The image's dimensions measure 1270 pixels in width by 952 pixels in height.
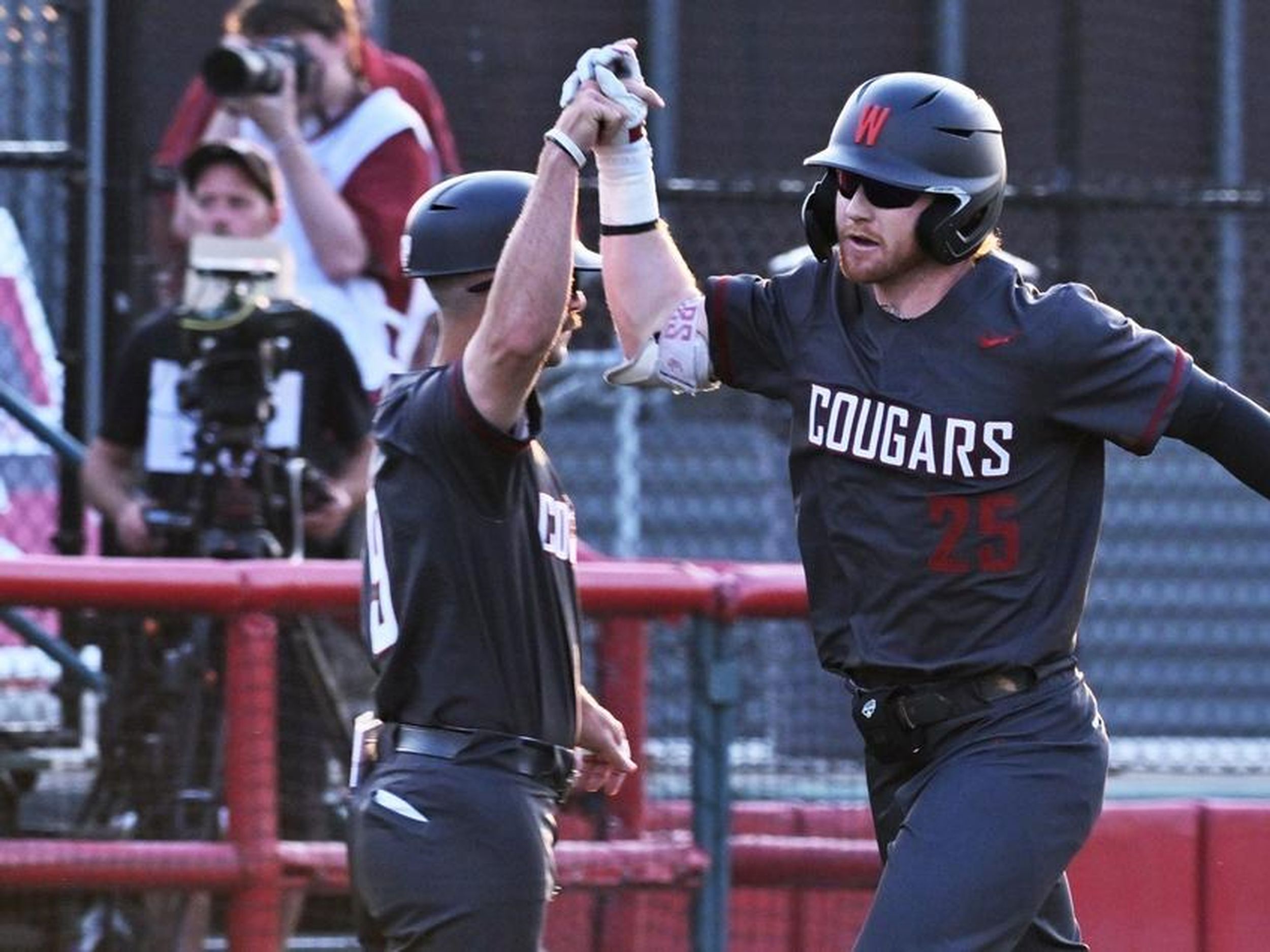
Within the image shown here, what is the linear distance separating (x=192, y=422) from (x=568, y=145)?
258 cm

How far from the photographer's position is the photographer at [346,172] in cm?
675

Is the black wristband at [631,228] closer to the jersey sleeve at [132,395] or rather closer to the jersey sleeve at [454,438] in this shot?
the jersey sleeve at [454,438]

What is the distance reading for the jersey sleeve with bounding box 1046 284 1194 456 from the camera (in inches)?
160

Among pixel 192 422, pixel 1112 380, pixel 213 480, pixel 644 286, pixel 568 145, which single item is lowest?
pixel 213 480

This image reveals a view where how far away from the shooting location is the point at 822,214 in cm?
428

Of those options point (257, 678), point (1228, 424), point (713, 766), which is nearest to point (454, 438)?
point (1228, 424)

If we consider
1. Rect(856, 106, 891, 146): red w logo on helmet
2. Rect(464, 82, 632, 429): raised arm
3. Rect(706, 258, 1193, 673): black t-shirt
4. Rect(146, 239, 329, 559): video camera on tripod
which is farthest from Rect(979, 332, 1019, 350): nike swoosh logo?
Rect(146, 239, 329, 559): video camera on tripod

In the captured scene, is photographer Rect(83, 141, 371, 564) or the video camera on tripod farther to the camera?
photographer Rect(83, 141, 371, 564)

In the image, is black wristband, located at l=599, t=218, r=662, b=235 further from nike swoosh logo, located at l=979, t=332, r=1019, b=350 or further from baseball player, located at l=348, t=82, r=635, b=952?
nike swoosh logo, located at l=979, t=332, r=1019, b=350

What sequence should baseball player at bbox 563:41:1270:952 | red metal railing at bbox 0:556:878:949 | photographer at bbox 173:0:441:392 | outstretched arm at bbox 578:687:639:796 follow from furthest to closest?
photographer at bbox 173:0:441:392 < red metal railing at bbox 0:556:878:949 < outstretched arm at bbox 578:687:639:796 < baseball player at bbox 563:41:1270:952

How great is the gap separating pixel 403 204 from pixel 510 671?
9.95 feet

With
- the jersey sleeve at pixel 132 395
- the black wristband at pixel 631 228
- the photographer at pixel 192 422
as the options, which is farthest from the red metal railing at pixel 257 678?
the black wristband at pixel 631 228

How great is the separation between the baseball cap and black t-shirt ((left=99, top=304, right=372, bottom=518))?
36 centimetres

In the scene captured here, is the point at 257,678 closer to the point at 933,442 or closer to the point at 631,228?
the point at 631,228
